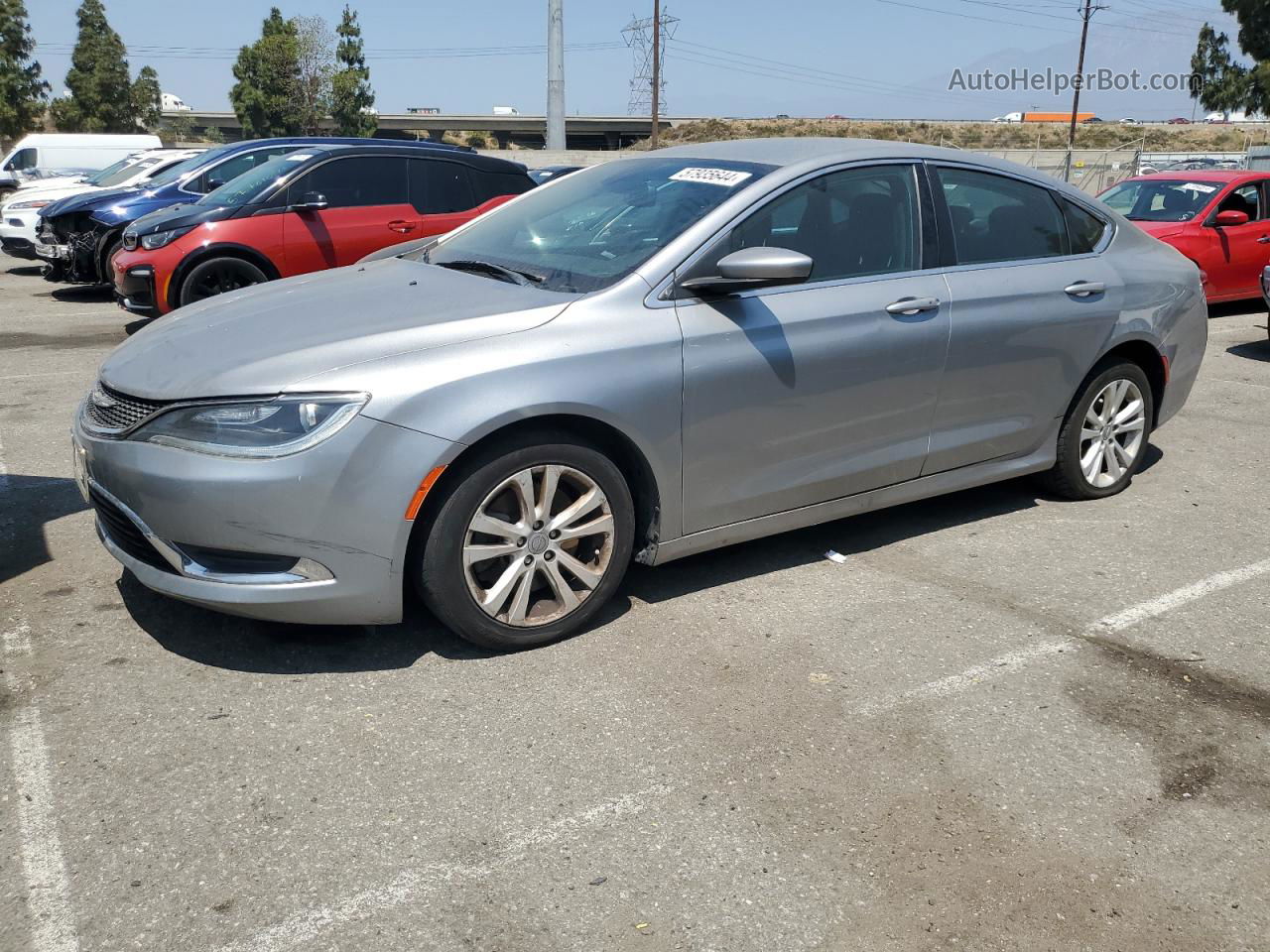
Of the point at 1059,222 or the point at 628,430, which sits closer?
the point at 628,430

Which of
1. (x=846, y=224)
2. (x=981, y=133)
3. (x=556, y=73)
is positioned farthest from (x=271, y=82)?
(x=846, y=224)

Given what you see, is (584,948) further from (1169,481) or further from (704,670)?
(1169,481)

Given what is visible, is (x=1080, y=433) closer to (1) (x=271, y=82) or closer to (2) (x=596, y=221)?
(2) (x=596, y=221)

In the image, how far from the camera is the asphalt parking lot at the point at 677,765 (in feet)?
8.39

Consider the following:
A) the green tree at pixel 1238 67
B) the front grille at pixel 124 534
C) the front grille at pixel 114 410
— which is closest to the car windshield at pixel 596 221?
the front grille at pixel 114 410

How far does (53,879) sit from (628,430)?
2.10 metres

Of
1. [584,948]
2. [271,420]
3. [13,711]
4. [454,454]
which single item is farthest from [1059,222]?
[13,711]

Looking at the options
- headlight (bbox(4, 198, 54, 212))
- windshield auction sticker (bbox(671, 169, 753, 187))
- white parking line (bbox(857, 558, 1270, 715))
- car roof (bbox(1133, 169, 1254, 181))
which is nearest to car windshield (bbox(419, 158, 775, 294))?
windshield auction sticker (bbox(671, 169, 753, 187))

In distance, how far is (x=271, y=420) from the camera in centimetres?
335

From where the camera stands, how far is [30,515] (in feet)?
16.5

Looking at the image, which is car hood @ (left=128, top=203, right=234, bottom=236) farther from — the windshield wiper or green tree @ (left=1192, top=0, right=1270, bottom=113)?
green tree @ (left=1192, top=0, right=1270, bottom=113)

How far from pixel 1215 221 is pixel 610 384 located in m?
10.2

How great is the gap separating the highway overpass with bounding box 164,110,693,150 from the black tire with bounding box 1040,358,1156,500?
107 m

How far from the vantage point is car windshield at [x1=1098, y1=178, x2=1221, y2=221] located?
11.9m
